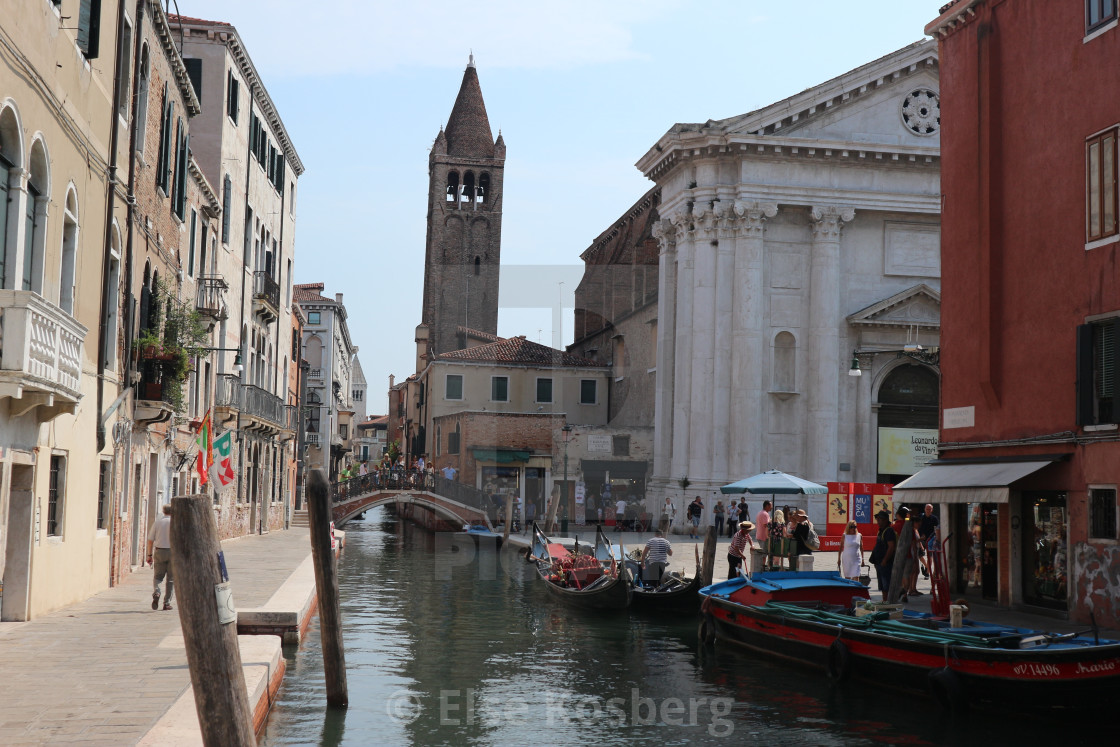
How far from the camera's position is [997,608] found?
51.9 feet

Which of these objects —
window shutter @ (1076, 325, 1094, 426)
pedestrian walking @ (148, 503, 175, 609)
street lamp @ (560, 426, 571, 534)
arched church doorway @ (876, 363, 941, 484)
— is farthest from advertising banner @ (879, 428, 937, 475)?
pedestrian walking @ (148, 503, 175, 609)

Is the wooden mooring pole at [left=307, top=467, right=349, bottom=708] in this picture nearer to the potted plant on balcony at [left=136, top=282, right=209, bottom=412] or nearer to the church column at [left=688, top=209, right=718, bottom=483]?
the potted plant on balcony at [left=136, top=282, right=209, bottom=412]

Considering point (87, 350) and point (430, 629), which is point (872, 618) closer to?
point (430, 629)

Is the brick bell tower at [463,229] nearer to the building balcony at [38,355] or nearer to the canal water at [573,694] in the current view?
the canal water at [573,694]

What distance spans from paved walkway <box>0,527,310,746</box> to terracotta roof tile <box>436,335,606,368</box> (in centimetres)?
3243

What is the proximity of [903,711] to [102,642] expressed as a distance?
7.42m

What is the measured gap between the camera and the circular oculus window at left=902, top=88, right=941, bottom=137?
3466 cm

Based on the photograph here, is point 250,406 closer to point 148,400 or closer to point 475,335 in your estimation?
point 148,400

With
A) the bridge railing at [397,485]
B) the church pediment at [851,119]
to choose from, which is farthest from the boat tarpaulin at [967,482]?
the bridge railing at [397,485]

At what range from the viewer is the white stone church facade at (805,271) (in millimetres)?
33500

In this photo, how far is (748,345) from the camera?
33312 mm

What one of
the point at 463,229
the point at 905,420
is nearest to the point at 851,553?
the point at 905,420

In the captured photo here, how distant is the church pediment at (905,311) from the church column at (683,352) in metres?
4.67

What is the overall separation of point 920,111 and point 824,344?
24.7 feet
